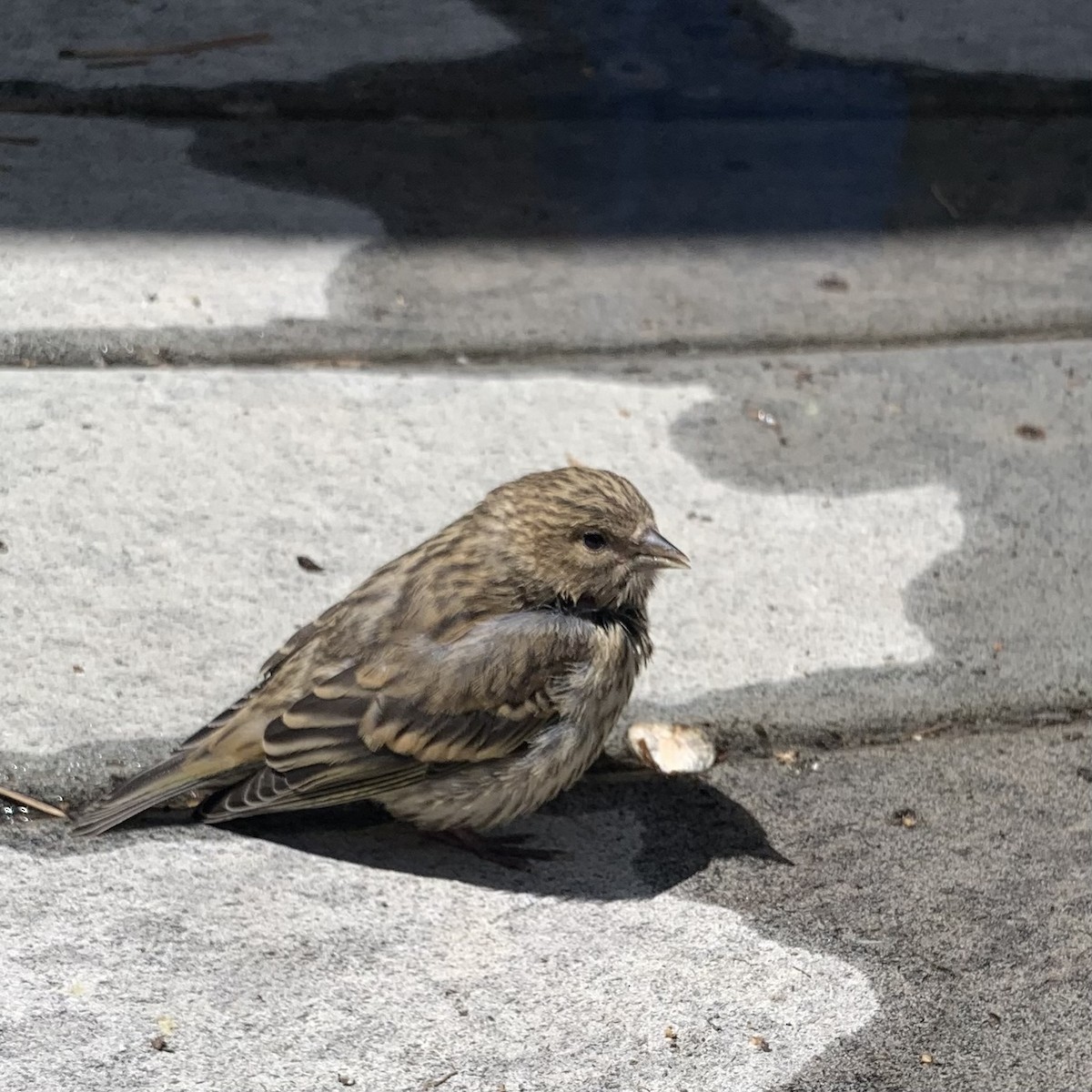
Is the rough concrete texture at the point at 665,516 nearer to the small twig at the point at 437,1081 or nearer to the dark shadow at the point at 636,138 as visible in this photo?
the dark shadow at the point at 636,138

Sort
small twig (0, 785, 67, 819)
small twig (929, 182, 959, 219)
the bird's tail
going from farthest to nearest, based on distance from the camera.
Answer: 1. small twig (929, 182, 959, 219)
2. small twig (0, 785, 67, 819)
3. the bird's tail

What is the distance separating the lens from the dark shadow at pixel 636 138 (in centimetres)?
634

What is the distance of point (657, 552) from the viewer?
13.4 feet

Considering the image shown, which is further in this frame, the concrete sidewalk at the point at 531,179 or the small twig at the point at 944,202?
the small twig at the point at 944,202

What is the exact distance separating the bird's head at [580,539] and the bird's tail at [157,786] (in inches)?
32.7

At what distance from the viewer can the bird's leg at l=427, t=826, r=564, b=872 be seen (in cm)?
396

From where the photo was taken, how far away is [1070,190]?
22.1ft

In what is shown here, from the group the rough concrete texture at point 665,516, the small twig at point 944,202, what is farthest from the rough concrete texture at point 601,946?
the small twig at point 944,202

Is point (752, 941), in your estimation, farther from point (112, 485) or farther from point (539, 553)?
point (112, 485)

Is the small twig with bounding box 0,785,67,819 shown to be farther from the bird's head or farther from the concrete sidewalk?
the concrete sidewalk

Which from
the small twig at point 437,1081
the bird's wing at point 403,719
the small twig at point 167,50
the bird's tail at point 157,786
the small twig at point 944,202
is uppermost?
the small twig at point 167,50

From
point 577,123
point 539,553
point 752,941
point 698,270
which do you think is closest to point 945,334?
point 698,270

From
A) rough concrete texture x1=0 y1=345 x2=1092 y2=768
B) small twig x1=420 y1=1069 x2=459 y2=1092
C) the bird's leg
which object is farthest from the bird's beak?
small twig x1=420 y1=1069 x2=459 y2=1092

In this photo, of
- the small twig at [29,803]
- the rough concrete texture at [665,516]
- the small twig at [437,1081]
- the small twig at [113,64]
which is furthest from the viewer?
the small twig at [113,64]
